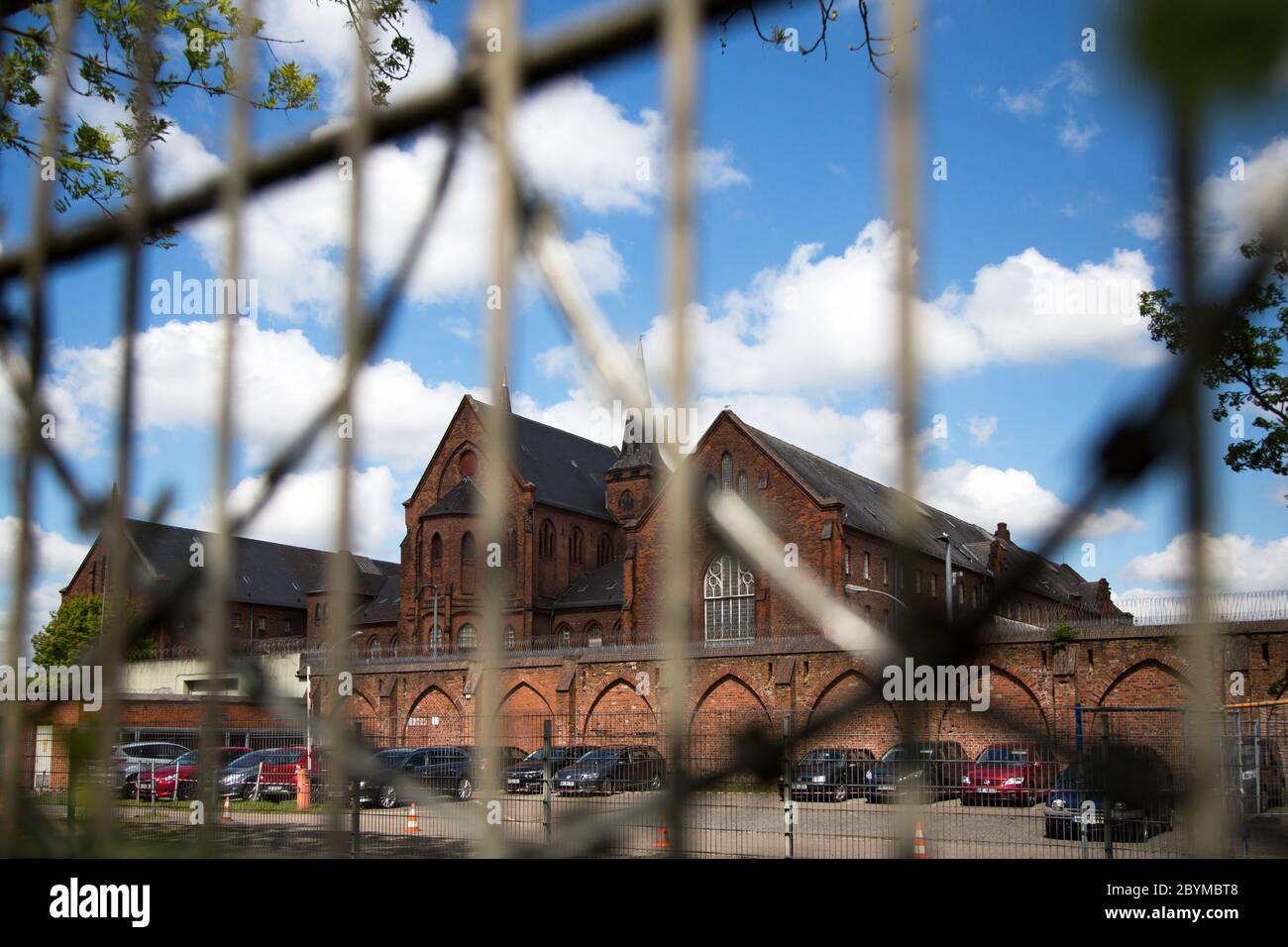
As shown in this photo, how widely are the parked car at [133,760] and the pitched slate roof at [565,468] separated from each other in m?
46.9

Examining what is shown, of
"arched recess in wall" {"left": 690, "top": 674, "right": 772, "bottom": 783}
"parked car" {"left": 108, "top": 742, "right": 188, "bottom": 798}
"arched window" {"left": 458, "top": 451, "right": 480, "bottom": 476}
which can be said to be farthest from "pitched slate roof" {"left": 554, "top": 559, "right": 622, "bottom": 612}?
"arched recess in wall" {"left": 690, "top": 674, "right": 772, "bottom": 783}

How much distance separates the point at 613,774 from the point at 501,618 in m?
1.38

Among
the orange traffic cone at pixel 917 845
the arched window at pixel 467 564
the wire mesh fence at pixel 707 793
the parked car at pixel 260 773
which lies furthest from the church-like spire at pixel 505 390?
the arched window at pixel 467 564

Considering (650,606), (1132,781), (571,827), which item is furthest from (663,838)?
(650,606)

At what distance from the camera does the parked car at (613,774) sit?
1906mm

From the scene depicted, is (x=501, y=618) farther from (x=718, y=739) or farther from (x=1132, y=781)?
(x=1132, y=781)

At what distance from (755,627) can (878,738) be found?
141 feet

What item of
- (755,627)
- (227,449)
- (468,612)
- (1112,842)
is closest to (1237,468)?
(1112,842)

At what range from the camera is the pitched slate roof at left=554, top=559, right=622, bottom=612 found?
5603 centimetres

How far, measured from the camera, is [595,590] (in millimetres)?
57125

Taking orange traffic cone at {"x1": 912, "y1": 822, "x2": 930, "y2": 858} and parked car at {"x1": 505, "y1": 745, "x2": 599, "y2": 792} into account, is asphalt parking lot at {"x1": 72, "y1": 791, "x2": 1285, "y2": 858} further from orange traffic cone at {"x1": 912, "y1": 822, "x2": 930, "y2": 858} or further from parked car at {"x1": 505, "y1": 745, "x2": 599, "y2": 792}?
parked car at {"x1": 505, "y1": 745, "x2": 599, "y2": 792}

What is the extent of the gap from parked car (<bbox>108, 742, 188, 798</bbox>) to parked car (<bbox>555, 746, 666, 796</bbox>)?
992mm

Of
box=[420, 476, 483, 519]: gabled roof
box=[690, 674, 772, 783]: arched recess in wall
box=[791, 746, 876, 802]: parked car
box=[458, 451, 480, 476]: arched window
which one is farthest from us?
box=[420, 476, 483, 519]: gabled roof

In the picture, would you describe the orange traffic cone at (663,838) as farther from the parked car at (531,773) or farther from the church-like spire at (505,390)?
the church-like spire at (505,390)
